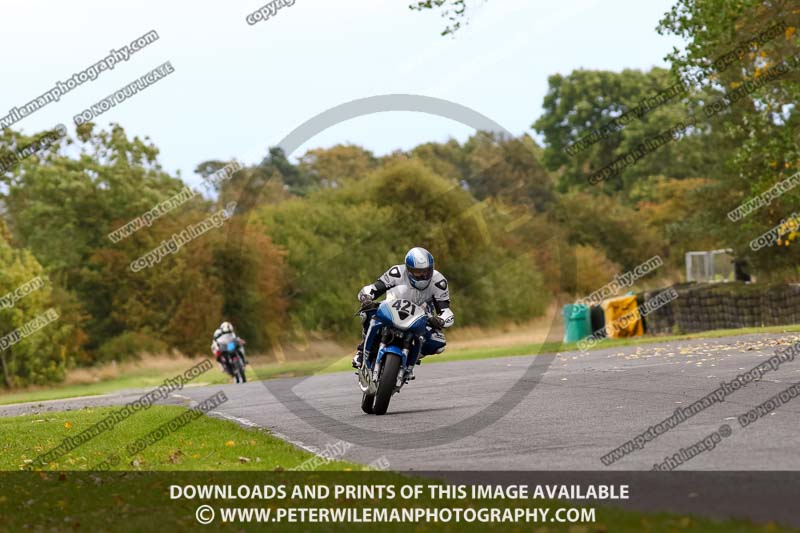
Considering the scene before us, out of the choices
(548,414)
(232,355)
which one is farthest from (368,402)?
(232,355)

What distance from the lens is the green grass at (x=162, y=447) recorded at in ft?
39.9

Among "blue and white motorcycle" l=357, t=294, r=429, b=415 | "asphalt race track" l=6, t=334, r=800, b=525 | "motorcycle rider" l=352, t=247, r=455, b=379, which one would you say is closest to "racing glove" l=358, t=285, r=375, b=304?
"motorcycle rider" l=352, t=247, r=455, b=379

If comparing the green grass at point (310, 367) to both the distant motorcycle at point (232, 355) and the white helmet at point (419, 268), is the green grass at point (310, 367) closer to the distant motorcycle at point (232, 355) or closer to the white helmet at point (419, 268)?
the distant motorcycle at point (232, 355)

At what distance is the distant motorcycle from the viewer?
1241 inches

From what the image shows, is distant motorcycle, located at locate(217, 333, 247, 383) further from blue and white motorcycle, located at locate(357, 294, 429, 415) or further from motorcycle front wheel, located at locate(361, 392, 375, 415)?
blue and white motorcycle, located at locate(357, 294, 429, 415)

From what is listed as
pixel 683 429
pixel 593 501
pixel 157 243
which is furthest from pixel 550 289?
pixel 593 501

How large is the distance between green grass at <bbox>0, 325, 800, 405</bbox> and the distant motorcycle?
4.09 meters

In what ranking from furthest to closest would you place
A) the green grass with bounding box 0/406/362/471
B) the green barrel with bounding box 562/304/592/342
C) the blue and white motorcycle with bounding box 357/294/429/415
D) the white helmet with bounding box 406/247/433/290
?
1. the green barrel with bounding box 562/304/592/342
2. the white helmet with bounding box 406/247/433/290
3. the blue and white motorcycle with bounding box 357/294/429/415
4. the green grass with bounding box 0/406/362/471

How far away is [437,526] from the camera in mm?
7781

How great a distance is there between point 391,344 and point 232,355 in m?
16.9

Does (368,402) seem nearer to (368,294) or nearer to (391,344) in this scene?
(391,344)

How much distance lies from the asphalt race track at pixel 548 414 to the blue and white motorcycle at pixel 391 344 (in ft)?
1.30

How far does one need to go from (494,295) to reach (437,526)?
50356 mm

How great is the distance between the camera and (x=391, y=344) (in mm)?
15336
